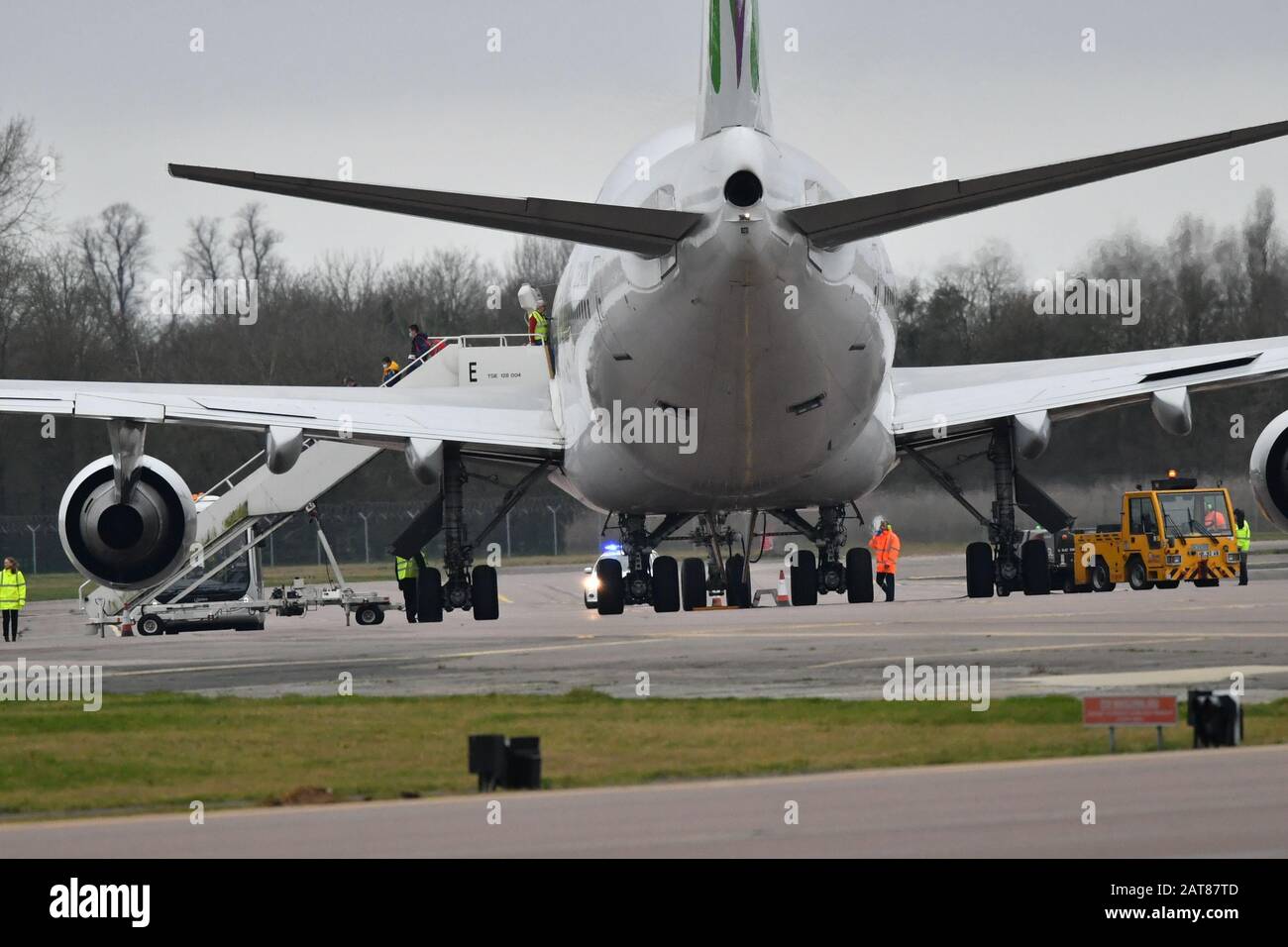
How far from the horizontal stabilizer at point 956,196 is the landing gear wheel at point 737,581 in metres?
13.1

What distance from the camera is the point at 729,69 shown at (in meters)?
24.0

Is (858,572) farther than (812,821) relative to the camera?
Yes

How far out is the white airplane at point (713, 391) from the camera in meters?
21.1

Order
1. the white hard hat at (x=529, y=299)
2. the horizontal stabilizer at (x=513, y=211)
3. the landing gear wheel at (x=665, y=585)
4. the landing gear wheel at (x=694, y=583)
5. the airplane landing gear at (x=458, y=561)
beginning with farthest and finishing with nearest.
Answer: the white hard hat at (x=529, y=299), the landing gear wheel at (x=694, y=583), the landing gear wheel at (x=665, y=585), the airplane landing gear at (x=458, y=561), the horizontal stabilizer at (x=513, y=211)

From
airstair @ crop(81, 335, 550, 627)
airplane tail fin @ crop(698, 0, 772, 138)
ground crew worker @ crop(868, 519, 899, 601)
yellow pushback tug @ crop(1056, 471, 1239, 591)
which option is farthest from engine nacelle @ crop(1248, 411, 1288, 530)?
airstair @ crop(81, 335, 550, 627)

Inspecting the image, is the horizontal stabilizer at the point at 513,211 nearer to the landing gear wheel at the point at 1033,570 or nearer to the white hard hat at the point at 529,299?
the landing gear wheel at the point at 1033,570

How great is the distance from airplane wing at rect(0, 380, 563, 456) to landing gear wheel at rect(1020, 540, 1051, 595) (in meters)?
7.44

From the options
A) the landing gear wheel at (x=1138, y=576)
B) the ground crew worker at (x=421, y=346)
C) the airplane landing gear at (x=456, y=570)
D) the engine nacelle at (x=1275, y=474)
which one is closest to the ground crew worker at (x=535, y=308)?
the ground crew worker at (x=421, y=346)

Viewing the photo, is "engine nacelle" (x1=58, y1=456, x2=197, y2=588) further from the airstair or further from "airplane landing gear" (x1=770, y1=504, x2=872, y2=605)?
the airstair

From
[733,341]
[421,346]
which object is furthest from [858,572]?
[421,346]

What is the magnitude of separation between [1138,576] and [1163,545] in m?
1.04

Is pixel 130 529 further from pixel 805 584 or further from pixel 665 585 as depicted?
pixel 805 584
